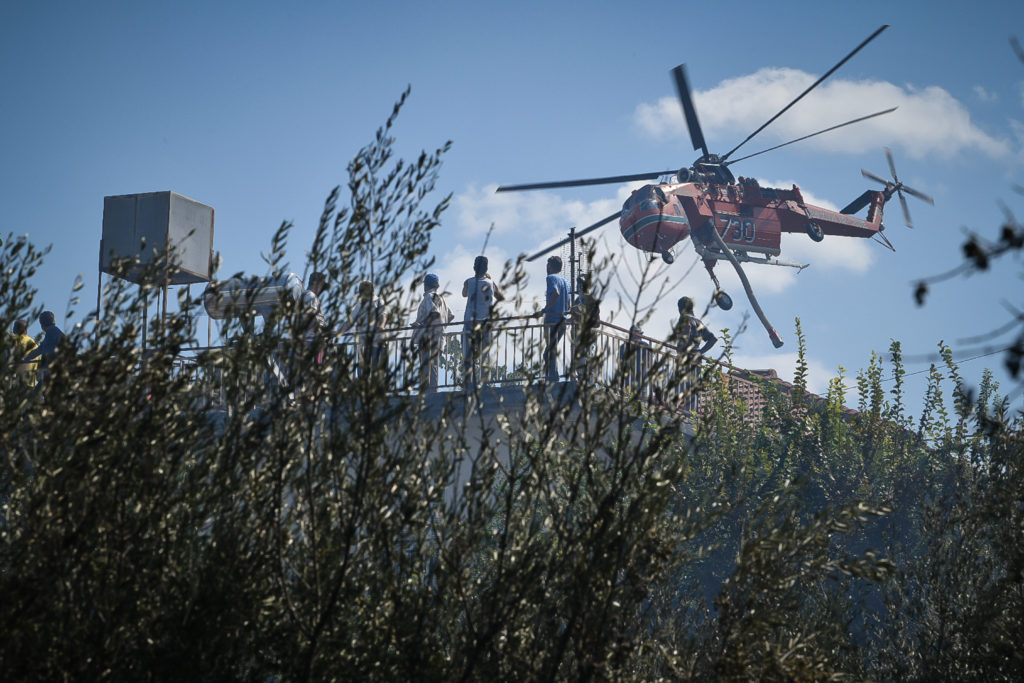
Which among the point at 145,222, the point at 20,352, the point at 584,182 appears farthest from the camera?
the point at 584,182

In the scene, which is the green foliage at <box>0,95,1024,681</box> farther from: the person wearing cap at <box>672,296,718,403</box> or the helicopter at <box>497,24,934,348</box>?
the helicopter at <box>497,24,934,348</box>

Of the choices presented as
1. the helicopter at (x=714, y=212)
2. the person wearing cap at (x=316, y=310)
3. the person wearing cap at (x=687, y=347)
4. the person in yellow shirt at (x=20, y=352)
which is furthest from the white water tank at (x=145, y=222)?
the helicopter at (x=714, y=212)

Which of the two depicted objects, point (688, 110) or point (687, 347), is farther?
point (688, 110)

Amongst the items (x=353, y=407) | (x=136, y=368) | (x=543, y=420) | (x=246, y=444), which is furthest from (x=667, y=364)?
(x=136, y=368)

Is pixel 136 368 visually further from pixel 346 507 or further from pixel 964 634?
pixel 964 634

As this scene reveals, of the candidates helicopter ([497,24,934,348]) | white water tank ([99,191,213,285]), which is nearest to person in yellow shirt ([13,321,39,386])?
white water tank ([99,191,213,285])

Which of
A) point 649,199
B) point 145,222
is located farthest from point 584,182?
point 145,222

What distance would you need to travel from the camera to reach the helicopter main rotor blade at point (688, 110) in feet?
118

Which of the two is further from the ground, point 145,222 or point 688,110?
point 688,110

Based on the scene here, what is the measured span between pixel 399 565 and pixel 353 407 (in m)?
0.87

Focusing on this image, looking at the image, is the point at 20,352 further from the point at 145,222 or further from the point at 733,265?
the point at 733,265

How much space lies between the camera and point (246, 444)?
546 cm

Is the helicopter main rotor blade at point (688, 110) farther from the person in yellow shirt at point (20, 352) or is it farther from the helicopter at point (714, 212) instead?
the person in yellow shirt at point (20, 352)

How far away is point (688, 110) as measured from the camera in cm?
3762
